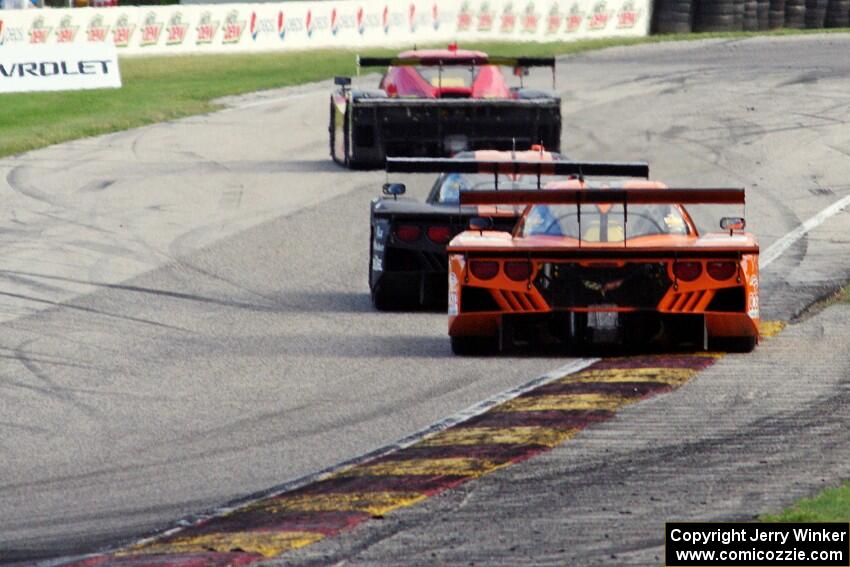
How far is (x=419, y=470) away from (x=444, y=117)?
48.0 ft

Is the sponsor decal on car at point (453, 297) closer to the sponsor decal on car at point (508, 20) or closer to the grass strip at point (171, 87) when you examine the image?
the grass strip at point (171, 87)

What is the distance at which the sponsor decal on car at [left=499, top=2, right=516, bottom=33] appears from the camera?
144 feet

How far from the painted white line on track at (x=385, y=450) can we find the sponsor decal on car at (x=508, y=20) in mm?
31631

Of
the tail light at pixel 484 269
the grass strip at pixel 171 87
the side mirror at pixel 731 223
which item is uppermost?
the side mirror at pixel 731 223

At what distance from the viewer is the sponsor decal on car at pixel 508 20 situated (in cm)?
4391

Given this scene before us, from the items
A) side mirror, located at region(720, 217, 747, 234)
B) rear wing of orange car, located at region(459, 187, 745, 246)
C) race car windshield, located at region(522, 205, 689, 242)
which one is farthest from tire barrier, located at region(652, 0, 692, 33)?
rear wing of orange car, located at region(459, 187, 745, 246)

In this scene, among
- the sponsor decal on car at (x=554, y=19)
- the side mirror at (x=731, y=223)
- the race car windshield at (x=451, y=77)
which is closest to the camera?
the side mirror at (x=731, y=223)

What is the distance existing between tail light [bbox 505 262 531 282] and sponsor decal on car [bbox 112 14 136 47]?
93.8ft

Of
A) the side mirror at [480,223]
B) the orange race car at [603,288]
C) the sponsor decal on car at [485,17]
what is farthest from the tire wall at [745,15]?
the orange race car at [603,288]

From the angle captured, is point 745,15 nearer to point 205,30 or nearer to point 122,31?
point 205,30

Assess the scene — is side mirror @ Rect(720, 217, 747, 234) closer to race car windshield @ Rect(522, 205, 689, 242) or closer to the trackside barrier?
race car windshield @ Rect(522, 205, 689, 242)

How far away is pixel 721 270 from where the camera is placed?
500 inches

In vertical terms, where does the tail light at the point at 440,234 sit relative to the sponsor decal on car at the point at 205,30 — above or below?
above
